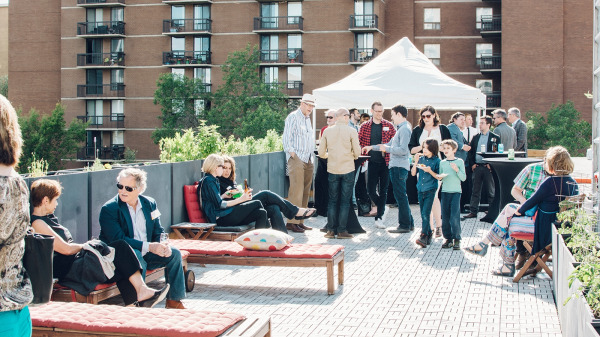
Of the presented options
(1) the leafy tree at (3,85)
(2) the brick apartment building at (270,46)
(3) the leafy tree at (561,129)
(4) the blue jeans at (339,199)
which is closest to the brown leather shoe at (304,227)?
(4) the blue jeans at (339,199)

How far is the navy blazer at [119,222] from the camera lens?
265 inches

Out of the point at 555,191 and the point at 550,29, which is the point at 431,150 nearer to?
the point at 555,191

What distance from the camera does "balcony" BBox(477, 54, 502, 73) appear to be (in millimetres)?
58625

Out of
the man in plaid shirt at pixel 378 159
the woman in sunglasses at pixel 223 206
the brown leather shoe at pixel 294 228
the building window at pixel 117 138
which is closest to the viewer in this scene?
the woman in sunglasses at pixel 223 206

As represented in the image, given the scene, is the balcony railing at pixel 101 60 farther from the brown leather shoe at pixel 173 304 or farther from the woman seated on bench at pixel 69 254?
the woman seated on bench at pixel 69 254

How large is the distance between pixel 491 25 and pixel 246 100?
20615 millimetres

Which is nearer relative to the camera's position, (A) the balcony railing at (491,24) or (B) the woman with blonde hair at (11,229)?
(B) the woman with blonde hair at (11,229)

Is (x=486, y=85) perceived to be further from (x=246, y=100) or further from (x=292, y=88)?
(x=246, y=100)

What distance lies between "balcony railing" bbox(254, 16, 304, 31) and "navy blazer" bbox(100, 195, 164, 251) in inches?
2136

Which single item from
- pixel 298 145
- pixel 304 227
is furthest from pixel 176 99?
pixel 304 227

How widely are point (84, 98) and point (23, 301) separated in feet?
216

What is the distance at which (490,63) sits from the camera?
59.1 metres

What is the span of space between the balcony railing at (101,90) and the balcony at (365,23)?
2123cm

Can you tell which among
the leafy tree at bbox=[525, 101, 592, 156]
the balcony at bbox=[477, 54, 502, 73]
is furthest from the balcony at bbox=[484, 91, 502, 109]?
the leafy tree at bbox=[525, 101, 592, 156]
